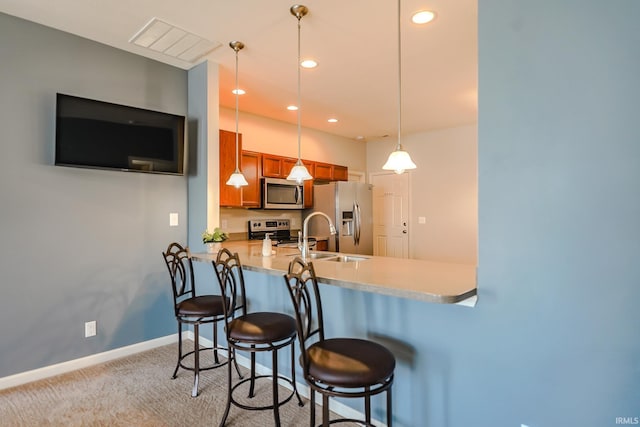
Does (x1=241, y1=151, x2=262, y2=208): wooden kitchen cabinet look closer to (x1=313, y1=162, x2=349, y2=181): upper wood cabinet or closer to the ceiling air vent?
(x1=313, y1=162, x2=349, y2=181): upper wood cabinet

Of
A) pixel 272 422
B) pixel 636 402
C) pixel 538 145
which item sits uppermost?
pixel 538 145

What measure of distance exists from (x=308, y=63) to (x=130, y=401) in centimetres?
307

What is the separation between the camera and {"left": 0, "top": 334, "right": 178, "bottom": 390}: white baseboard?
2.47 metres

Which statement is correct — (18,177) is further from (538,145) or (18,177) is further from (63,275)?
(538,145)

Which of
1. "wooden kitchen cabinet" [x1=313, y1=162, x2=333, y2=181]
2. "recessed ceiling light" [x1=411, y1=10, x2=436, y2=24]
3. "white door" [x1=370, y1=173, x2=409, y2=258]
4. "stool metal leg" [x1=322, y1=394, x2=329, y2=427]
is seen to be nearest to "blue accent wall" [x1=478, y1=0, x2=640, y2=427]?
"stool metal leg" [x1=322, y1=394, x2=329, y2=427]

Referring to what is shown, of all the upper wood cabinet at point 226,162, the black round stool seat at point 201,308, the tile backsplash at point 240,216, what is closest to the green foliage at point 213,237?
the black round stool seat at point 201,308

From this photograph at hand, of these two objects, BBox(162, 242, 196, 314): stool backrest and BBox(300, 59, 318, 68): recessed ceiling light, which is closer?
BBox(162, 242, 196, 314): stool backrest

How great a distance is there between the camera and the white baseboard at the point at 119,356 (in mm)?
2122

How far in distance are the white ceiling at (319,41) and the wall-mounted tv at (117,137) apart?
603 mm

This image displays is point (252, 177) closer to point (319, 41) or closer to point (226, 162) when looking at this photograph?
point (226, 162)

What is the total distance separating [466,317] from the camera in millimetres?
1618

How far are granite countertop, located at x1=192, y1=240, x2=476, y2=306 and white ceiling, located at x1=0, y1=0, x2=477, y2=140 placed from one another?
1769 millimetres

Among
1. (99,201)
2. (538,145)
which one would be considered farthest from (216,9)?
(538,145)

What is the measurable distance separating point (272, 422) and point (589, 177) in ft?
6.81
